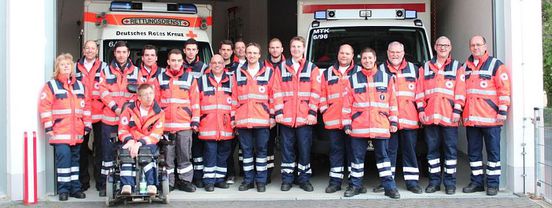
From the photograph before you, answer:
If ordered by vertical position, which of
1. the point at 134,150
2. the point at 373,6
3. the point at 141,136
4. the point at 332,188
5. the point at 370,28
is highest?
the point at 373,6

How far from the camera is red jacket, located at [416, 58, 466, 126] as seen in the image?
7.70m

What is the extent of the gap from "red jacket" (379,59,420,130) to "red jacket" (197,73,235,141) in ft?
6.63

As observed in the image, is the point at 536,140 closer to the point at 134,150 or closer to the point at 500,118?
the point at 500,118

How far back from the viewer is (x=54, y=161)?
8016mm

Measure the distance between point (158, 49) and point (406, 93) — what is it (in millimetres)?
4154

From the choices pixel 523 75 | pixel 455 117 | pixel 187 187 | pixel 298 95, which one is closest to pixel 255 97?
pixel 298 95

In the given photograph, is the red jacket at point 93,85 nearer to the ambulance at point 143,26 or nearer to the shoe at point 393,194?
the ambulance at point 143,26

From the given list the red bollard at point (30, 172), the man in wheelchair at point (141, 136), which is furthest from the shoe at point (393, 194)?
the red bollard at point (30, 172)

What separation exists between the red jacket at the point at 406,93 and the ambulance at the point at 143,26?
340cm

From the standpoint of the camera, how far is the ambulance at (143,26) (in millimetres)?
9773

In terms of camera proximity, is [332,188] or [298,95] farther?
[332,188]

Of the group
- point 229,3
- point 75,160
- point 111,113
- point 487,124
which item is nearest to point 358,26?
point 487,124

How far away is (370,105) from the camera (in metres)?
7.46

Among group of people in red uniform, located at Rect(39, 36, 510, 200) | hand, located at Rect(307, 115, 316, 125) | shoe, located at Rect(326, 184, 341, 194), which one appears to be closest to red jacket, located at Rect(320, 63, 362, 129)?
group of people in red uniform, located at Rect(39, 36, 510, 200)
